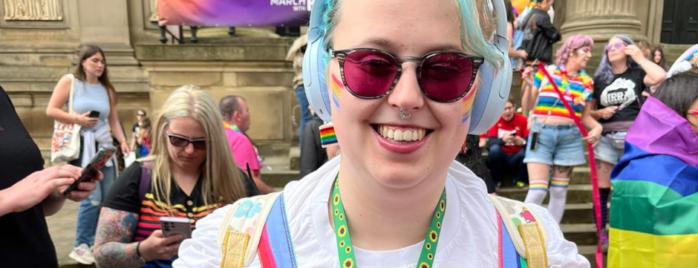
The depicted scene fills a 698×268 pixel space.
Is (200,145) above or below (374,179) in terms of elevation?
below

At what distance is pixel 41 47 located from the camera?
914 centimetres

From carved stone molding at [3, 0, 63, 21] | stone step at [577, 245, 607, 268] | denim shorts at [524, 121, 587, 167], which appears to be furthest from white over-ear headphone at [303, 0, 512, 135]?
carved stone molding at [3, 0, 63, 21]

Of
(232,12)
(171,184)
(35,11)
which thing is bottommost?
(171,184)

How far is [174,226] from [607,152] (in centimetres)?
400

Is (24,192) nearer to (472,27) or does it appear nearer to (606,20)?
(472,27)

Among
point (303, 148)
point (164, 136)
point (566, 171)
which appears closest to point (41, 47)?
point (303, 148)

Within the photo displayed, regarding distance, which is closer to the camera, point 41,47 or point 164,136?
point 164,136

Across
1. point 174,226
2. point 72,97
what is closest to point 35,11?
point 72,97

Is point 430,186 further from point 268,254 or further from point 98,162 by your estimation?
point 98,162

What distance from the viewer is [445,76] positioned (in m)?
1.00

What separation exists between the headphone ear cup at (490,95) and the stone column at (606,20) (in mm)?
7873

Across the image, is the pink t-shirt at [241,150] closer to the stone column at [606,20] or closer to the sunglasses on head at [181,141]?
the sunglasses on head at [181,141]

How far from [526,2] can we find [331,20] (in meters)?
7.27

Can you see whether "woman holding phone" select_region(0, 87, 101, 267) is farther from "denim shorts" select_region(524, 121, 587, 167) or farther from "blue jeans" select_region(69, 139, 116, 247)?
"denim shorts" select_region(524, 121, 587, 167)
